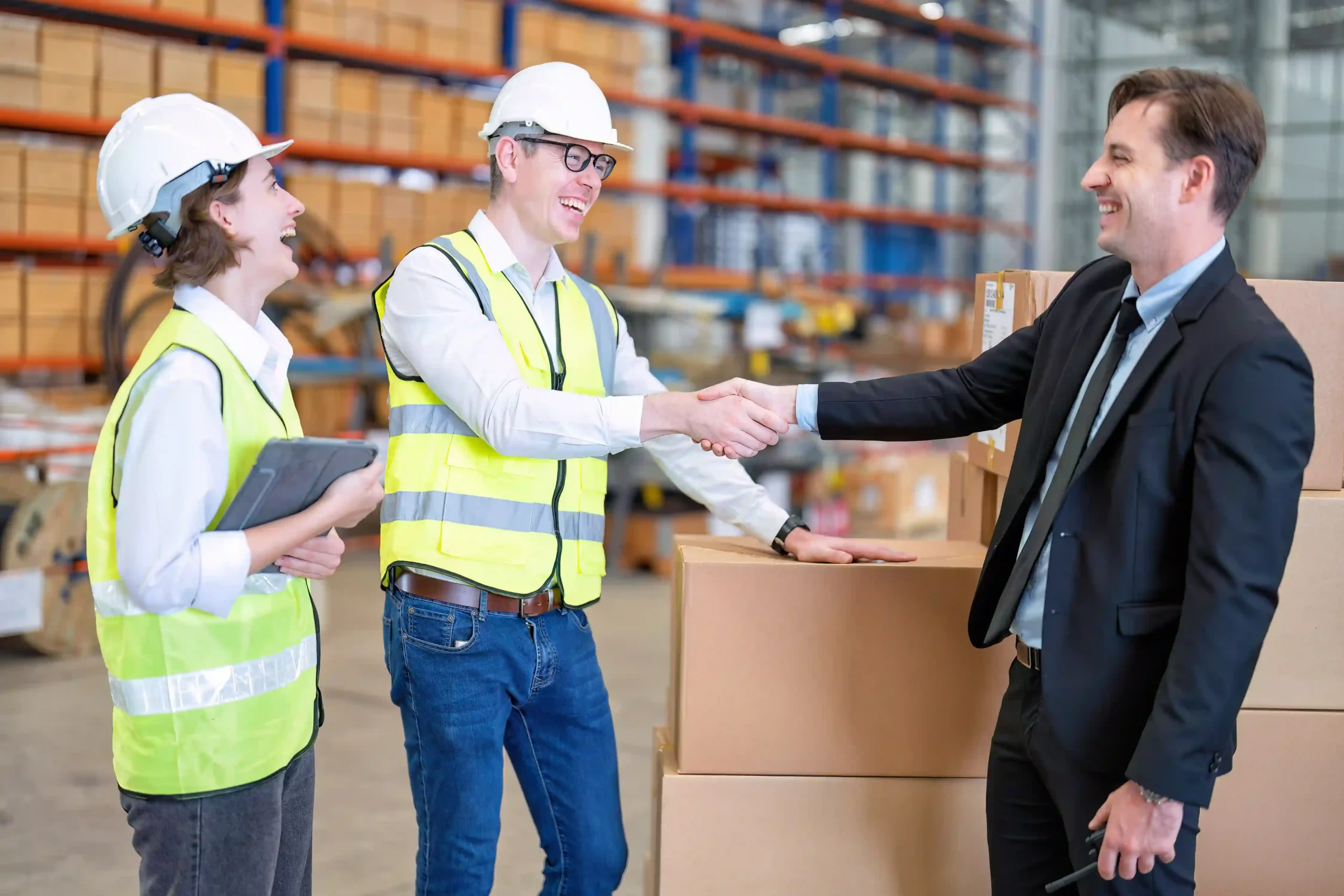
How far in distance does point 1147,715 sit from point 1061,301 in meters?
0.66

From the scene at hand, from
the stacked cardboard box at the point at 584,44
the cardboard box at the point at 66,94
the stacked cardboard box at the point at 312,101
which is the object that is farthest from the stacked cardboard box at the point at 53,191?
the stacked cardboard box at the point at 584,44

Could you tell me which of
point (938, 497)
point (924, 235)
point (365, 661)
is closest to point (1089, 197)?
point (924, 235)

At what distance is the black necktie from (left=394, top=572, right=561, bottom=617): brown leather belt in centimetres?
71

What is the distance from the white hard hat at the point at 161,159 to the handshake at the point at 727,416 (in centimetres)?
74

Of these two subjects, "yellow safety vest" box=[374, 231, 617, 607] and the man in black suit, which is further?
"yellow safety vest" box=[374, 231, 617, 607]

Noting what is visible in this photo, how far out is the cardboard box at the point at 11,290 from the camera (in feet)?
Result: 17.5

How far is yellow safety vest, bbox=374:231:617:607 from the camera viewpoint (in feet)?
6.29

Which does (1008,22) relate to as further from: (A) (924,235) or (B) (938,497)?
(B) (938,497)

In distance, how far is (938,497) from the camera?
8.95 meters

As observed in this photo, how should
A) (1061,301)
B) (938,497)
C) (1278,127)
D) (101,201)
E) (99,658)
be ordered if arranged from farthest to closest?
(1278,127)
(938,497)
(99,658)
(1061,301)
(101,201)

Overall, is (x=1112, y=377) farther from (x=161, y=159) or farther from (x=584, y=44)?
(x=584, y=44)

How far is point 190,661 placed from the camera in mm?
1479

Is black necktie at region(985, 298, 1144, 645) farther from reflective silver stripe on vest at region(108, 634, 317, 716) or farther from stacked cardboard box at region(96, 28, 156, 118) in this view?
stacked cardboard box at region(96, 28, 156, 118)

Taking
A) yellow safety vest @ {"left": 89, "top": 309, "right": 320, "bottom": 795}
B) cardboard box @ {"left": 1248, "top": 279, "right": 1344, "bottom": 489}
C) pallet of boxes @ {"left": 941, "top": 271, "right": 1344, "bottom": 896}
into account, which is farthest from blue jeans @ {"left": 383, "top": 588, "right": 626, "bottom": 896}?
cardboard box @ {"left": 1248, "top": 279, "right": 1344, "bottom": 489}
